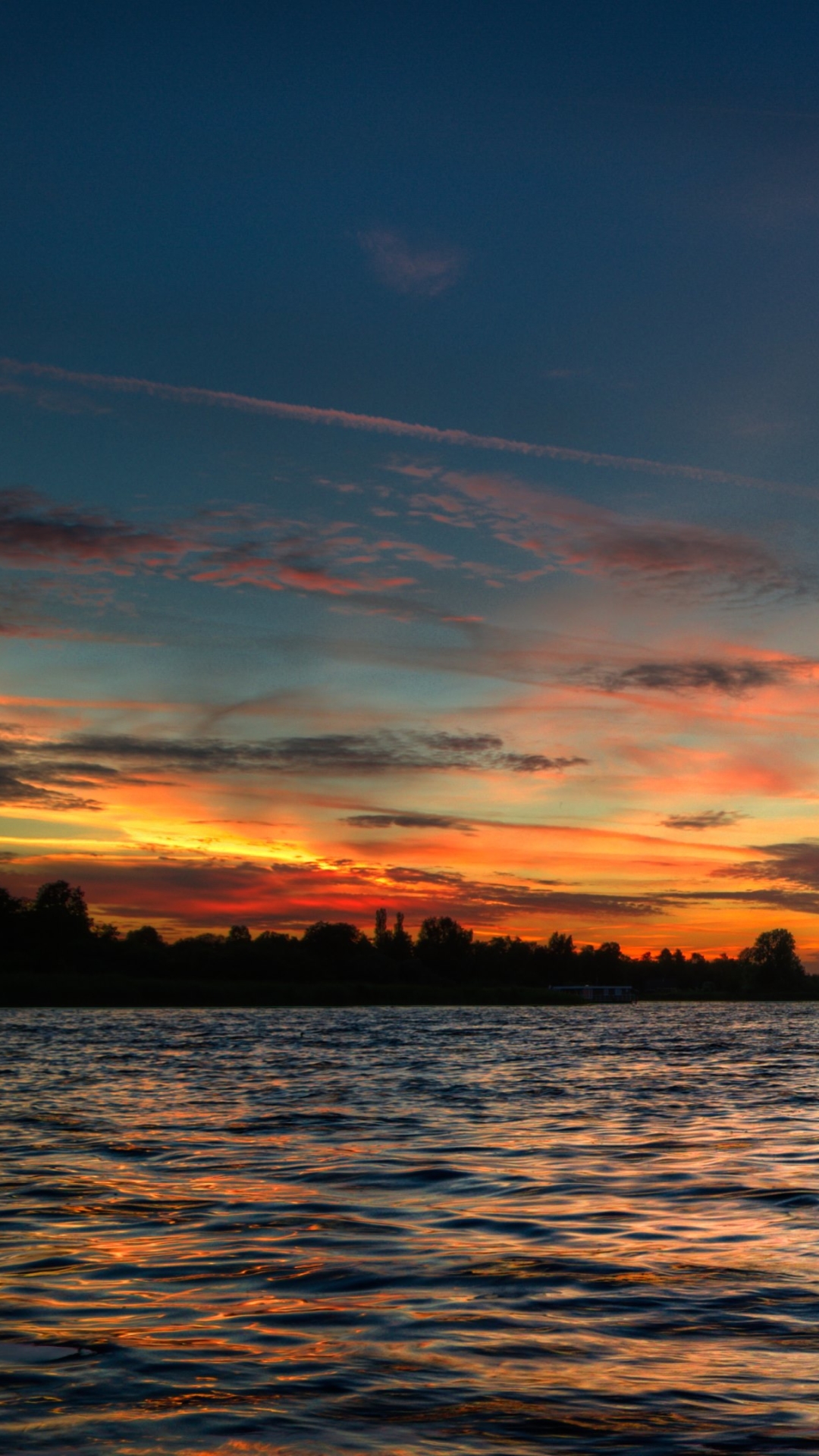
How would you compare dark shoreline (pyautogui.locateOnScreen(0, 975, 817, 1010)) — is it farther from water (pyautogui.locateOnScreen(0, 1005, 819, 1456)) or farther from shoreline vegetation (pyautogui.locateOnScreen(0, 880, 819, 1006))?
water (pyautogui.locateOnScreen(0, 1005, 819, 1456))

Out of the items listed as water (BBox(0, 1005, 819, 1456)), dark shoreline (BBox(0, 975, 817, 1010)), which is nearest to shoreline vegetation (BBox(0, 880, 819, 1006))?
dark shoreline (BBox(0, 975, 817, 1010))

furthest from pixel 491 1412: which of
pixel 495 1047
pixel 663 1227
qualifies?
pixel 495 1047

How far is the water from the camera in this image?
750 cm

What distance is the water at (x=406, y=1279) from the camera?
7.50m

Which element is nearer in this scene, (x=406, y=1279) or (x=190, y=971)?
(x=406, y=1279)

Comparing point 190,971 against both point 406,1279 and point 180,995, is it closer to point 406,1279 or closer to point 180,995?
point 180,995

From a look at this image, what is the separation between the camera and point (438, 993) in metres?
157

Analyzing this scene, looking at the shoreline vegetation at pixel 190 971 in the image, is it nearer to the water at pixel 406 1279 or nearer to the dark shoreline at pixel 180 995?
the dark shoreline at pixel 180 995

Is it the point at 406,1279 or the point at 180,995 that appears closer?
the point at 406,1279

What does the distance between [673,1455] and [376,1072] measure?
34.9 metres

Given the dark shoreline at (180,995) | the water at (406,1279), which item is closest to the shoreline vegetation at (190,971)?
the dark shoreline at (180,995)

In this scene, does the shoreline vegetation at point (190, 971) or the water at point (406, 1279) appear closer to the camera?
the water at point (406, 1279)

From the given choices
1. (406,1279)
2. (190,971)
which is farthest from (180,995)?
(406,1279)

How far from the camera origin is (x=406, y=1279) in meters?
11.4
